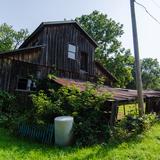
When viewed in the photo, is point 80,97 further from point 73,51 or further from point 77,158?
point 73,51

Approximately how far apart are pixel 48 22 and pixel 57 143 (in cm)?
1130

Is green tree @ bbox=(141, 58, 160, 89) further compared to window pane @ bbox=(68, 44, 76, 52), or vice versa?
green tree @ bbox=(141, 58, 160, 89)

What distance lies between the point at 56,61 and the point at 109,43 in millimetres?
23287

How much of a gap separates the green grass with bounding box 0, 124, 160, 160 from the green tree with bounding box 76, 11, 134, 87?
30.1 m

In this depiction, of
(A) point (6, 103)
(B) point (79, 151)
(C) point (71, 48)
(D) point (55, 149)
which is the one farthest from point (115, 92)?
(D) point (55, 149)

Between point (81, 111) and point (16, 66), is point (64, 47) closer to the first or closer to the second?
point (16, 66)

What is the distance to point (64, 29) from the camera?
66.5 feet

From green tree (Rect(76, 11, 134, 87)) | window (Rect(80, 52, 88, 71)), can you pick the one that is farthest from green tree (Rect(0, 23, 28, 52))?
window (Rect(80, 52, 88, 71))

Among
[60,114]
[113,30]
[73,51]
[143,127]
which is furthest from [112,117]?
[113,30]

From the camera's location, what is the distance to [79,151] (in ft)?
30.1

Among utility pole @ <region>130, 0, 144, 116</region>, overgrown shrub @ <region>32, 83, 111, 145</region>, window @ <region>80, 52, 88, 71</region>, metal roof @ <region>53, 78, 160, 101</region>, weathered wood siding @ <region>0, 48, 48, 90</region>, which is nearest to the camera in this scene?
overgrown shrub @ <region>32, 83, 111, 145</region>

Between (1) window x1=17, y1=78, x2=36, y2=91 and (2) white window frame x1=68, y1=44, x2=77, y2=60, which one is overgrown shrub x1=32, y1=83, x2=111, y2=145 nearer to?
(1) window x1=17, y1=78, x2=36, y2=91

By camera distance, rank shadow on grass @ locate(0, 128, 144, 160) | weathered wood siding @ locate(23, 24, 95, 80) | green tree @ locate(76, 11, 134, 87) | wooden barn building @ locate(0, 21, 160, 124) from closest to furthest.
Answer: shadow on grass @ locate(0, 128, 144, 160), wooden barn building @ locate(0, 21, 160, 124), weathered wood siding @ locate(23, 24, 95, 80), green tree @ locate(76, 11, 134, 87)

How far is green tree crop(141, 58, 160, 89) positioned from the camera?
74812mm
